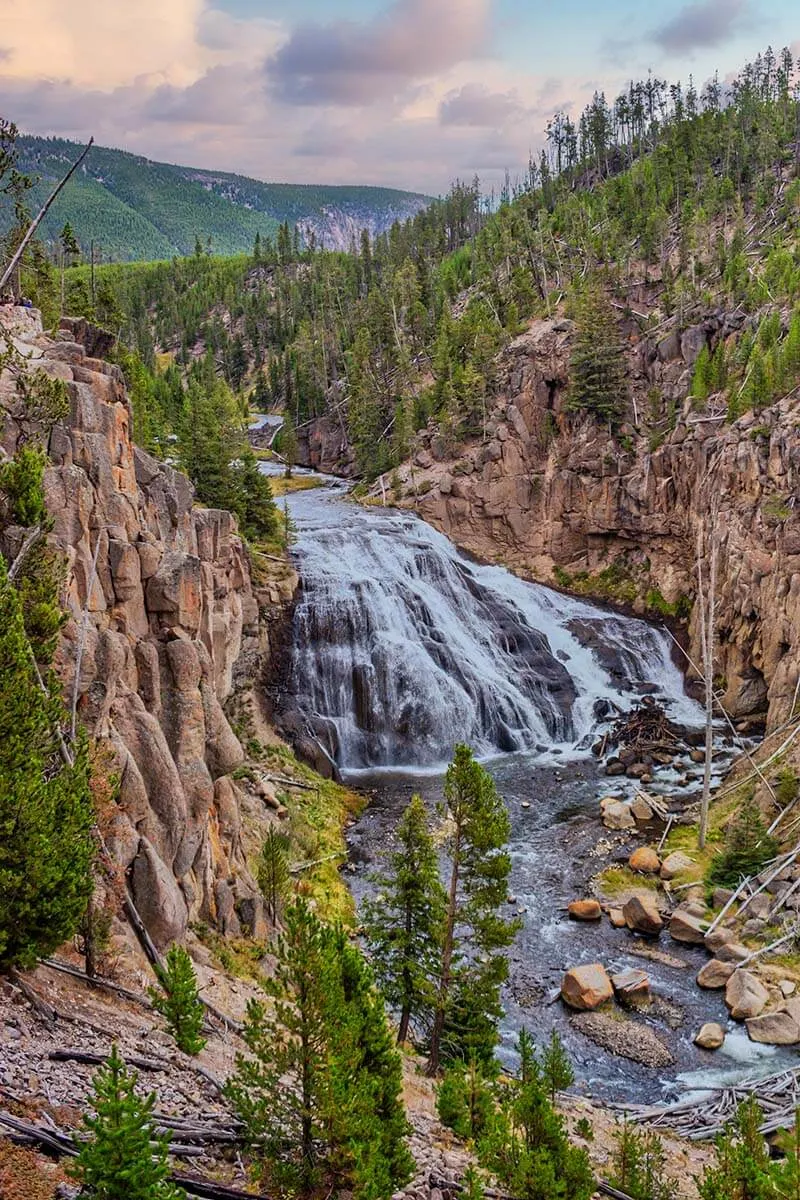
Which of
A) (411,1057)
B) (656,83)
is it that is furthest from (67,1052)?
(656,83)

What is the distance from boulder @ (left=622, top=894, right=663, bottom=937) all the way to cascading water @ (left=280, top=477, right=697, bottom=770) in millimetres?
16098

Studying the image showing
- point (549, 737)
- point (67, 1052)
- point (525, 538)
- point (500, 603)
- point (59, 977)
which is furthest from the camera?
point (525, 538)

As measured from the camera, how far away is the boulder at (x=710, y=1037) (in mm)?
23828

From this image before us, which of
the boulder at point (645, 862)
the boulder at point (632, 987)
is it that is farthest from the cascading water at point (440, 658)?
the boulder at point (632, 987)

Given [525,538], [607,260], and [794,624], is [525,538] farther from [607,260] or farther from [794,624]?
[607,260]

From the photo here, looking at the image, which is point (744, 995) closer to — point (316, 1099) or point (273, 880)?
point (273, 880)

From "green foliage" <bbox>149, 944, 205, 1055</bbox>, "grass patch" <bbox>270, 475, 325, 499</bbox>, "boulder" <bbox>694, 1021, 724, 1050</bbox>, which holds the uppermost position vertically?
"grass patch" <bbox>270, 475, 325, 499</bbox>

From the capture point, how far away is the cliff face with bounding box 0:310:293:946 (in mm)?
21203

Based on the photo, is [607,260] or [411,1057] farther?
[607,260]

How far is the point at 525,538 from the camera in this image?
68188 mm

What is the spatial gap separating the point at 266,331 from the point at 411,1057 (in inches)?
5601

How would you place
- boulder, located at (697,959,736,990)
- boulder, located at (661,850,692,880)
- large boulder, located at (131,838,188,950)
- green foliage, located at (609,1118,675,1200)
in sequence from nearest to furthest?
green foliage, located at (609,1118,675,1200)
large boulder, located at (131,838,188,950)
boulder, located at (697,959,736,990)
boulder, located at (661,850,692,880)

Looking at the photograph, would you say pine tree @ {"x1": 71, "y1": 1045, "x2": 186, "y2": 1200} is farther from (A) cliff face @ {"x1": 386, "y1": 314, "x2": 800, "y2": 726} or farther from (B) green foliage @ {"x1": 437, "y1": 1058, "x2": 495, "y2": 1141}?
(A) cliff face @ {"x1": 386, "y1": 314, "x2": 800, "y2": 726}

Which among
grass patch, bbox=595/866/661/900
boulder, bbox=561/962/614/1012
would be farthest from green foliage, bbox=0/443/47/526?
grass patch, bbox=595/866/661/900
